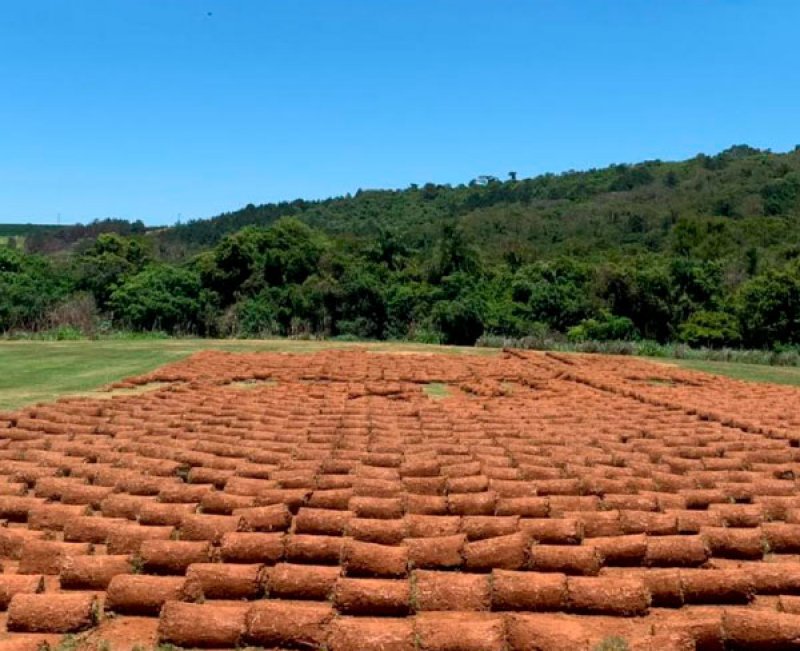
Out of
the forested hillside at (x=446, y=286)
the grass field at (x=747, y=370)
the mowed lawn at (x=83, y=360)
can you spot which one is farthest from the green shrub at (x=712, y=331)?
the mowed lawn at (x=83, y=360)

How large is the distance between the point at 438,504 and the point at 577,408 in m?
6.32

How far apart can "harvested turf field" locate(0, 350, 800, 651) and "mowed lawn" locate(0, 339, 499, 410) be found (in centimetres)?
454

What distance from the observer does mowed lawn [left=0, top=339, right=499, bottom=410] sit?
46.5ft

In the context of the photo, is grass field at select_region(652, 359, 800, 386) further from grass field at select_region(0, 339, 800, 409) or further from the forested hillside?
the forested hillside

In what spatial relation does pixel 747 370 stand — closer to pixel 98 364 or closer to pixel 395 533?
pixel 98 364

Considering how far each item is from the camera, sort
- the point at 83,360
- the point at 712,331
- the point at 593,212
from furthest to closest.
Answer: the point at 593,212
the point at 712,331
the point at 83,360

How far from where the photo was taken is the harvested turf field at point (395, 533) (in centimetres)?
395

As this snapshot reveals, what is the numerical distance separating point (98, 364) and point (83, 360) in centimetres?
118

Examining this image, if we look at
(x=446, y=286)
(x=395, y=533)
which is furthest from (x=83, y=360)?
(x=446, y=286)

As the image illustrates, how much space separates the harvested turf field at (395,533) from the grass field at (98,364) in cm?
496

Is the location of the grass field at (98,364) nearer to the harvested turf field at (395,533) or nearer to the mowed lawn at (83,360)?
the mowed lawn at (83,360)

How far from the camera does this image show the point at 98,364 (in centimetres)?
1934

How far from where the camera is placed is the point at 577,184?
322 ft

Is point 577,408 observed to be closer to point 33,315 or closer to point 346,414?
point 346,414
